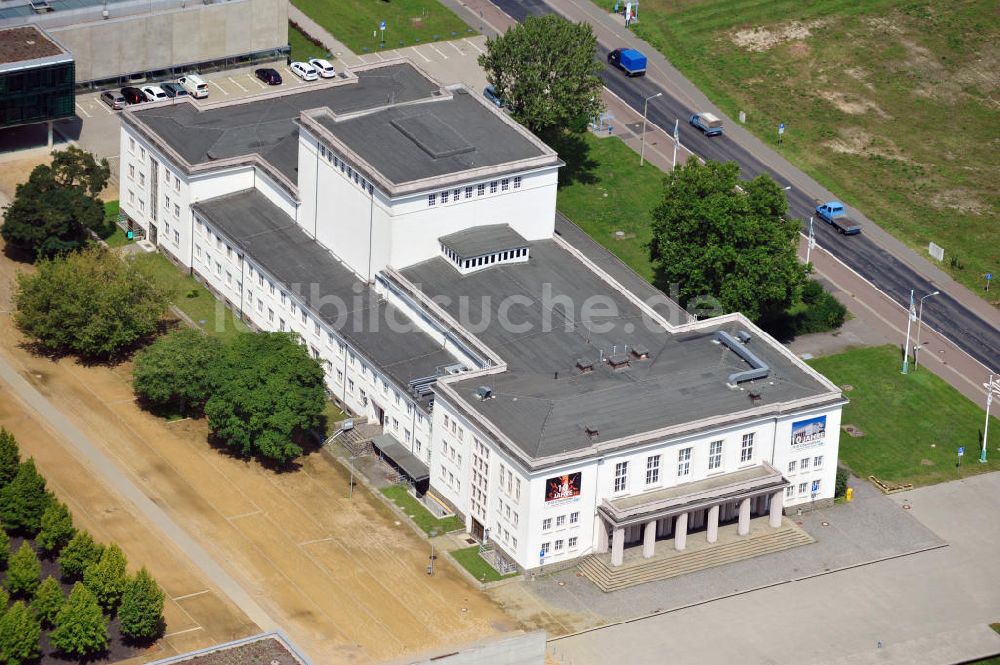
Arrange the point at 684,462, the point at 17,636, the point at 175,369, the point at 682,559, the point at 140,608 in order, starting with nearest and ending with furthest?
the point at 17,636, the point at 140,608, the point at 682,559, the point at 684,462, the point at 175,369

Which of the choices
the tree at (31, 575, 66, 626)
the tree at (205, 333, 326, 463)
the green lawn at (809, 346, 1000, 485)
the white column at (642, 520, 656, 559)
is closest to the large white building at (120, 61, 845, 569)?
the white column at (642, 520, 656, 559)

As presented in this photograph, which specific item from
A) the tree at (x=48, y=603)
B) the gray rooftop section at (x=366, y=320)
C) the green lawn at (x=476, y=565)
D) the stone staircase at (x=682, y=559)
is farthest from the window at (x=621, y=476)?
the tree at (x=48, y=603)

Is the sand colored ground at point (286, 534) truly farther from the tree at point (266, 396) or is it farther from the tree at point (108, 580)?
the tree at point (108, 580)

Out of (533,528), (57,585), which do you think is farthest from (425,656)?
(57,585)

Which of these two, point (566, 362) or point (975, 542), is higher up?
point (566, 362)

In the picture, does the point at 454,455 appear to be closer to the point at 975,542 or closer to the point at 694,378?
the point at 694,378

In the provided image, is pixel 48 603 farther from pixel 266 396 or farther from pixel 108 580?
pixel 266 396

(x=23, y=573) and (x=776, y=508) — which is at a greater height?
(x=23, y=573)

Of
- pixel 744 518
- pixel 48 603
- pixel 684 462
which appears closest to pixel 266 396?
pixel 48 603
